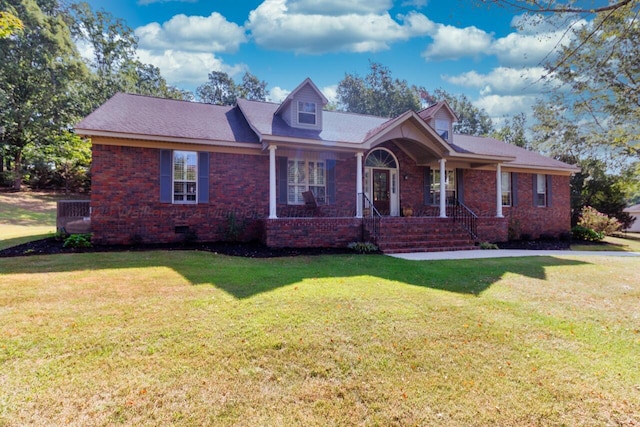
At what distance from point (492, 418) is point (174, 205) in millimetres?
9938

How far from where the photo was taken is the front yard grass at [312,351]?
2.46 meters

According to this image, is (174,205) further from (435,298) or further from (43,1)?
(43,1)

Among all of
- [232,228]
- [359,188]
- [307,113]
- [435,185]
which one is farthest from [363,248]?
[435,185]

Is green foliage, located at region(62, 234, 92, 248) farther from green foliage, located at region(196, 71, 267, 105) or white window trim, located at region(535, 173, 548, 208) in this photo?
green foliage, located at region(196, 71, 267, 105)

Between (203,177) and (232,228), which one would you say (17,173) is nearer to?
(203,177)

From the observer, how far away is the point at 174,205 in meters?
10.4

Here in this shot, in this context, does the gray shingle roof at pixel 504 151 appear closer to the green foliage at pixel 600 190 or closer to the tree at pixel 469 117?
the green foliage at pixel 600 190

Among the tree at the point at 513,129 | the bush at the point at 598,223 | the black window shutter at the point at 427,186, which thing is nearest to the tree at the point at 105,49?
the black window shutter at the point at 427,186

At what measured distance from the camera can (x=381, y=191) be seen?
13.6 m

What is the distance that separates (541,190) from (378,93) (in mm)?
24210

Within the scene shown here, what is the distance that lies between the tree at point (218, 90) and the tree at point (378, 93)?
12.5 metres

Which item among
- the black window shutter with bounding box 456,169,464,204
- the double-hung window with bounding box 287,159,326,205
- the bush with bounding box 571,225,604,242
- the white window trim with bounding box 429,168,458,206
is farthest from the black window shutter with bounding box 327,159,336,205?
the bush with bounding box 571,225,604,242

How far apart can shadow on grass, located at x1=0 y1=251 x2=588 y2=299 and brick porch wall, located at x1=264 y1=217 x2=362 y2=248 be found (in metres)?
1.57

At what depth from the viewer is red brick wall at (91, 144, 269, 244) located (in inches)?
380
